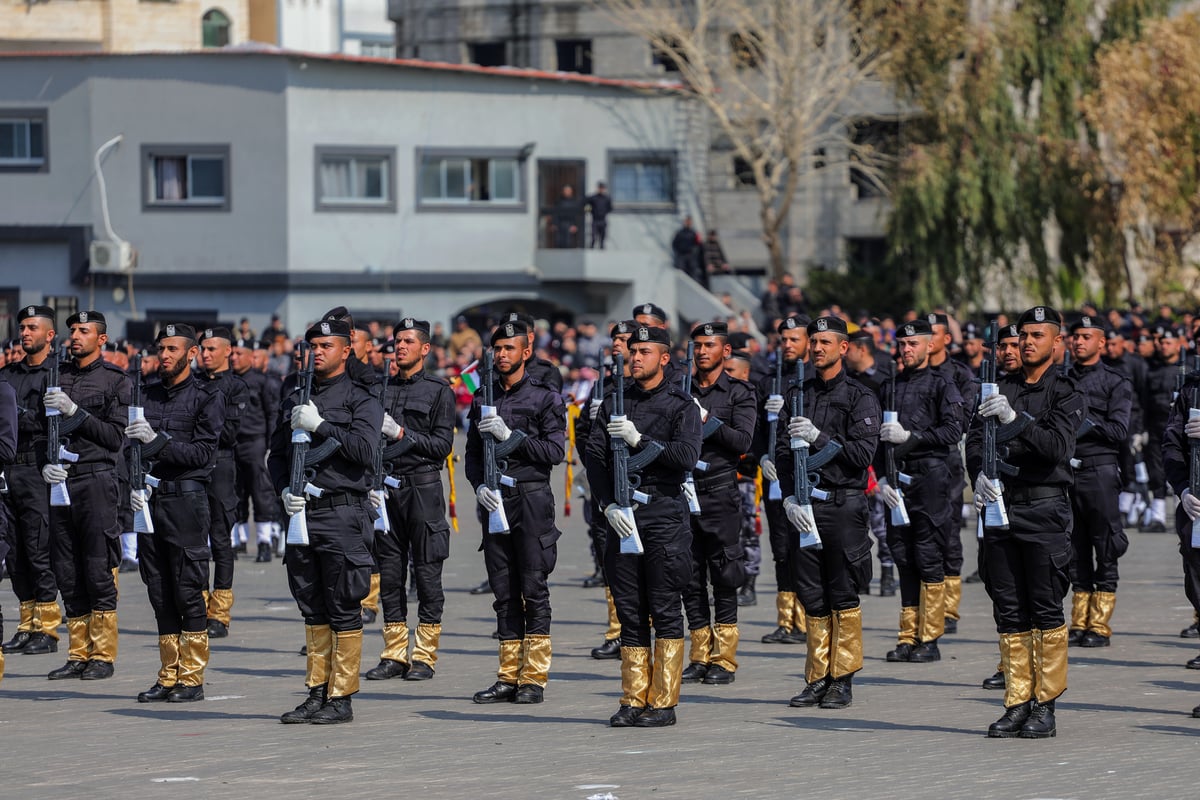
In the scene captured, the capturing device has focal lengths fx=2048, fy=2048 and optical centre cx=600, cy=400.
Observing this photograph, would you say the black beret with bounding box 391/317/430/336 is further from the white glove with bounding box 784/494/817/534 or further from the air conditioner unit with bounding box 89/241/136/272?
the air conditioner unit with bounding box 89/241/136/272

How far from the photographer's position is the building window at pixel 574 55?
54375mm

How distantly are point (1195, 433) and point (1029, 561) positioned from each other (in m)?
1.41

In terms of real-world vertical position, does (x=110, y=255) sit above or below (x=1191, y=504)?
above

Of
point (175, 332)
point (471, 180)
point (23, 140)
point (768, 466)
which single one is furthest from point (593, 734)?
point (23, 140)

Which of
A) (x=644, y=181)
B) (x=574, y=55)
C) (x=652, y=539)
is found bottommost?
(x=652, y=539)

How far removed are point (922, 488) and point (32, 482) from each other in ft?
19.7

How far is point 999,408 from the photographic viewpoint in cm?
1066

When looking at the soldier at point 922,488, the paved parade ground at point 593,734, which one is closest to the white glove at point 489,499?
the paved parade ground at point 593,734

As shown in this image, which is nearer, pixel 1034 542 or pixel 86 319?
pixel 1034 542

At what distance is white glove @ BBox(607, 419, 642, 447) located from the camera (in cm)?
1116

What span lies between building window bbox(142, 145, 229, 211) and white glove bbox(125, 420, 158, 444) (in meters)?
30.7

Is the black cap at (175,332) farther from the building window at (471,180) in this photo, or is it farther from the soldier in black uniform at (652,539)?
the building window at (471,180)

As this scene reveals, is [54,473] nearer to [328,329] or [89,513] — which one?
[89,513]

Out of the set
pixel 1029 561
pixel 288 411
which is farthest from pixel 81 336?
pixel 1029 561
